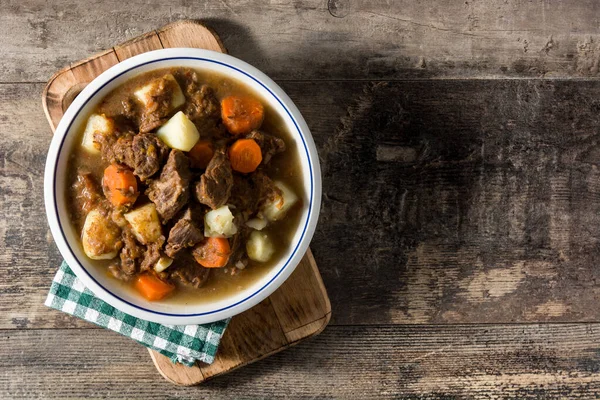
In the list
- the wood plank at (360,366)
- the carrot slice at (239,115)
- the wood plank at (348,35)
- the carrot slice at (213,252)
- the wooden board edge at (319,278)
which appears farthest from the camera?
the wood plank at (360,366)

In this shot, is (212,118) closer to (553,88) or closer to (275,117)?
(275,117)

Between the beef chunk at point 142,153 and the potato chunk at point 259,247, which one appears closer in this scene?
the beef chunk at point 142,153

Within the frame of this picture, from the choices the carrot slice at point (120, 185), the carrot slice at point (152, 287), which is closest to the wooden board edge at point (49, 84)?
the carrot slice at point (120, 185)

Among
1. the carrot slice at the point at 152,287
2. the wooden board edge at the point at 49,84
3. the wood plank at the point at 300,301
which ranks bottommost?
the wood plank at the point at 300,301

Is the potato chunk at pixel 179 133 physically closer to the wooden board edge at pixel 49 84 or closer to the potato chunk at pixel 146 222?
the potato chunk at pixel 146 222

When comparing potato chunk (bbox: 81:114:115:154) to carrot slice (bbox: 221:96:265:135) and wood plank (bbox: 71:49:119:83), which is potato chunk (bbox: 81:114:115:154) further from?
carrot slice (bbox: 221:96:265:135)

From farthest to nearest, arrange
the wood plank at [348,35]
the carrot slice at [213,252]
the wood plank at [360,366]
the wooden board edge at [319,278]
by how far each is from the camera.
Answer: the wood plank at [360,366]
the wood plank at [348,35]
the wooden board edge at [319,278]
the carrot slice at [213,252]
